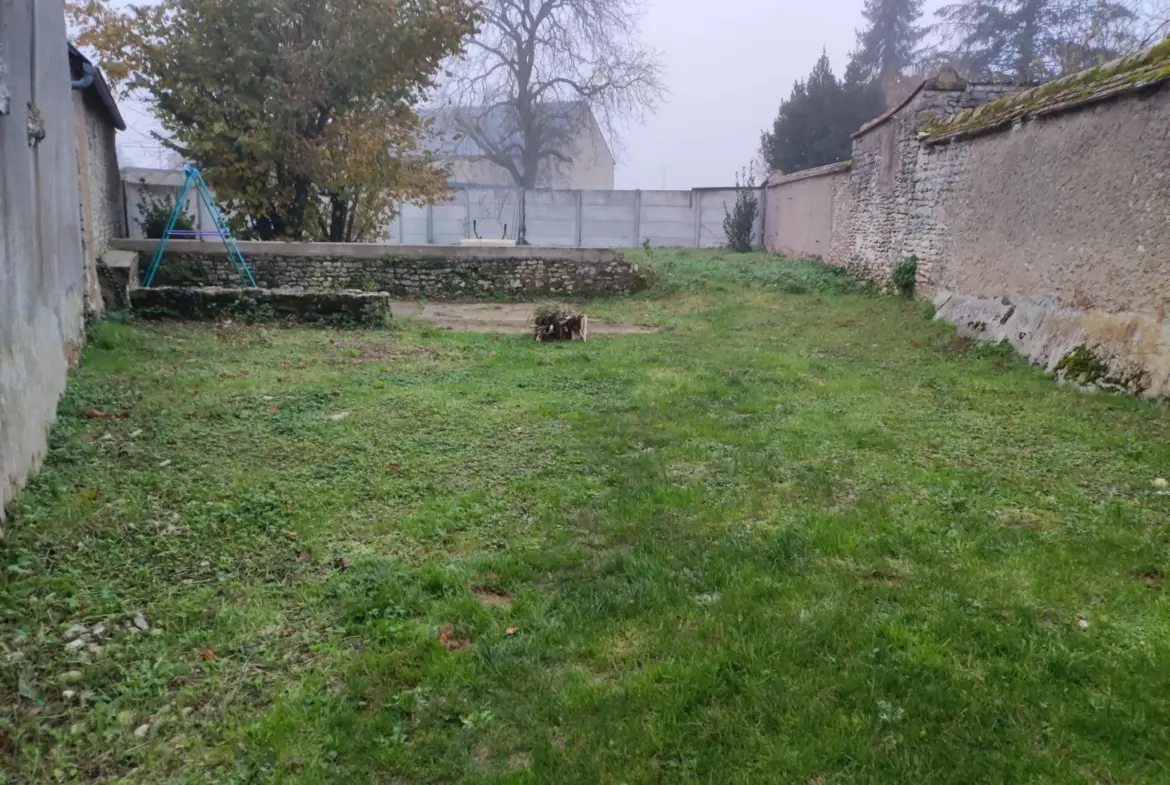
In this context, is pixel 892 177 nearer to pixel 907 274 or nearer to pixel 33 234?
pixel 907 274

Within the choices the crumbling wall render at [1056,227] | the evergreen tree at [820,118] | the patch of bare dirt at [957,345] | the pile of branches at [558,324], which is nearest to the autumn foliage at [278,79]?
the pile of branches at [558,324]

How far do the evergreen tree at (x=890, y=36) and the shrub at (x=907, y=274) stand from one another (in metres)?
23.4

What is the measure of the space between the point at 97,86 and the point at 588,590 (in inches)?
398

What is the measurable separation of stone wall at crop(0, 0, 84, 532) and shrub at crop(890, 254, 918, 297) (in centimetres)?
1047

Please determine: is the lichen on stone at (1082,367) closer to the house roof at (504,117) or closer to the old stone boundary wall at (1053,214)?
the old stone boundary wall at (1053,214)

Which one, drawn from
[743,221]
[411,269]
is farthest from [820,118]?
[411,269]

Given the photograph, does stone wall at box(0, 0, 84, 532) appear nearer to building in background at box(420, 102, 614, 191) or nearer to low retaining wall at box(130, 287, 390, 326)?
low retaining wall at box(130, 287, 390, 326)

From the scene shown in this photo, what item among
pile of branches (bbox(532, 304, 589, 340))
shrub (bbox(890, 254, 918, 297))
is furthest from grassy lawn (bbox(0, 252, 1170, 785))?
shrub (bbox(890, 254, 918, 297))

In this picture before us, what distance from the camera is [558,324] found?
367 inches

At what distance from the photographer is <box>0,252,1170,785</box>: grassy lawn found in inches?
91.7

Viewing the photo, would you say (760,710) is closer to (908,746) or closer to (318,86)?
(908,746)

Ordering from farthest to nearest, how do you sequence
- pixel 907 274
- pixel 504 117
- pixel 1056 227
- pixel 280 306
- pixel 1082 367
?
pixel 504 117, pixel 907 274, pixel 280 306, pixel 1056 227, pixel 1082 367

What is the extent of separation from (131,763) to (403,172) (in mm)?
14183

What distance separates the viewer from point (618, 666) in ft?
8.98
